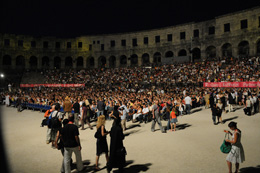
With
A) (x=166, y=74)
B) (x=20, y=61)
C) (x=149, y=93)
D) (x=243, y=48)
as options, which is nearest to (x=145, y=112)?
(x=149, y=93)

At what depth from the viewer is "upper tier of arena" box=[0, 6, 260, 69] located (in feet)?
121

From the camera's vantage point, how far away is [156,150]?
8227 millimetres

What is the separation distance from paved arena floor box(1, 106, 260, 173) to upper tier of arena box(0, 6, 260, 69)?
30196 millimetres

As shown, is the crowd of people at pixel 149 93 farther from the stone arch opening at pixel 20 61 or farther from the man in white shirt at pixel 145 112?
the stone arch opening at pixel 20 61

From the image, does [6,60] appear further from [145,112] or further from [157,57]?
[145,112]

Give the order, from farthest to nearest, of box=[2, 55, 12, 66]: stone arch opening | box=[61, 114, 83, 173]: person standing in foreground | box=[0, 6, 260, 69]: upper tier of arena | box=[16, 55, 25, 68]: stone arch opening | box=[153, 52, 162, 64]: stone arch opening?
box=[2, 55, 12, 66]: stone arch opening < box=[16, 55, 25, 68]: stone arch opening < box=[153, 52, 162, 64]: stone arch opening < box=[0, 6, 260, 69]: upper tier of arena < box=[61, 114, 83, 173]: person standing in foreground

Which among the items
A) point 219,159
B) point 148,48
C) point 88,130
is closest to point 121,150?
point 219,159

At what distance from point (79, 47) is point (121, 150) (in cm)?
5110

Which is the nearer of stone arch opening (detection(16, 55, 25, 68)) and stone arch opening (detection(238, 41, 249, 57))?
stone arch opening (detection(238, 41, 249, 57))

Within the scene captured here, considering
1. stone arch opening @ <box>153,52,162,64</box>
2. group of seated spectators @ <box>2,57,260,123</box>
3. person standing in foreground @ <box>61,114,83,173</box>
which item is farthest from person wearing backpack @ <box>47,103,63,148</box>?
stone arch opening @ <box>153,52,162,64</box>

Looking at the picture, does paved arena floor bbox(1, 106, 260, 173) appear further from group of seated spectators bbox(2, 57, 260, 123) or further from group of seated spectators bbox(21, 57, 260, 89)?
group of seated spectators bbox(21, 57, 260, 89)

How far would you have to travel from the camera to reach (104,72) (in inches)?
1741

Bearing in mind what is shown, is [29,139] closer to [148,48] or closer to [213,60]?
[213,60]

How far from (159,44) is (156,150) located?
4095cm
